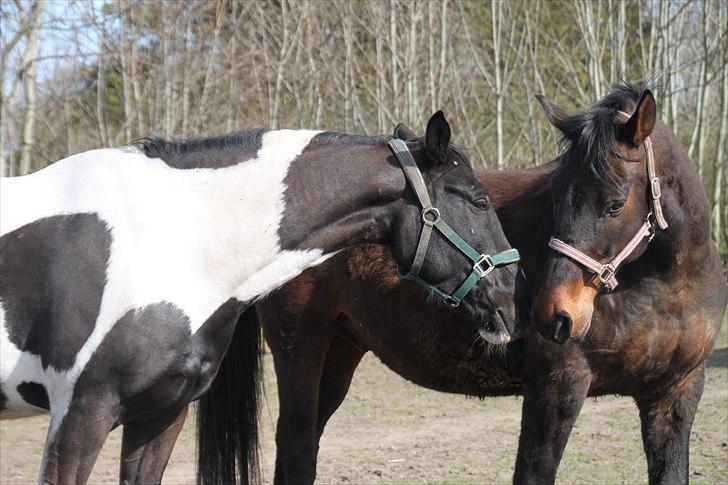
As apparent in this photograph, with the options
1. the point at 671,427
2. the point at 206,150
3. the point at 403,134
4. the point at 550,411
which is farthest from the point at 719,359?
the point at 206,150

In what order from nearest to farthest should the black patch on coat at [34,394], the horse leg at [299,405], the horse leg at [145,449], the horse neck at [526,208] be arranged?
the black patch on coat at [34,394], the horse leg at [145,449], the horse neck at [526,208], the horse leg at [299,405]

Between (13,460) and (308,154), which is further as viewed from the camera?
(13,460)

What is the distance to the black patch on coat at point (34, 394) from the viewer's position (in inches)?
129

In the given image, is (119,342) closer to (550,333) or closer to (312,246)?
(312,246)

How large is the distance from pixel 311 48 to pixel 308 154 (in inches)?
299

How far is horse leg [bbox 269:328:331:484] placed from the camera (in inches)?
183

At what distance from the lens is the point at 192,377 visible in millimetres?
3264

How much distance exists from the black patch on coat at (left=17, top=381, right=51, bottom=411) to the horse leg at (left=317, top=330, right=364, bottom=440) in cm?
196

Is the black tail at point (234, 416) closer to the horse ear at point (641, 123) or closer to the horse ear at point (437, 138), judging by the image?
the horse ear at point (437, 138)

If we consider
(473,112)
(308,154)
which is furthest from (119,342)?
(473,112)

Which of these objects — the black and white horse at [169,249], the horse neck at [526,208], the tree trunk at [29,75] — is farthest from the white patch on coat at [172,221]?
the tree trunk at [29,75]

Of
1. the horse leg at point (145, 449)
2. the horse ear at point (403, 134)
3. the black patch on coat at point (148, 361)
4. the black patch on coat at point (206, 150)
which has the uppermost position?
the horse ear at point (403, 134)

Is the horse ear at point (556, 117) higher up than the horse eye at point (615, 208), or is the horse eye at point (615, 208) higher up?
the horse ear at point (556, 117)

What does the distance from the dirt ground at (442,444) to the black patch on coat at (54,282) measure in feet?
7.36
